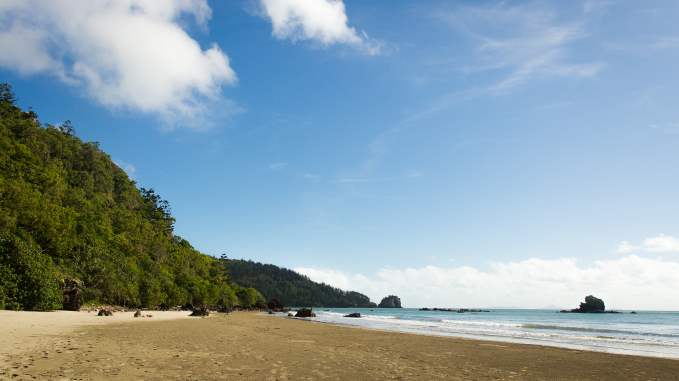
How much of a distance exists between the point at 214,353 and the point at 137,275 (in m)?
71.5

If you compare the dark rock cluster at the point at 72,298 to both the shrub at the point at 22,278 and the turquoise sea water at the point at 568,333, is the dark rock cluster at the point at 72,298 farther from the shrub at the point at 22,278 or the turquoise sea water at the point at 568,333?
the turquoise sea water at the point at 568,333

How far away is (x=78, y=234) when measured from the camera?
226ft

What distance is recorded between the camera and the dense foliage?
40.2 m

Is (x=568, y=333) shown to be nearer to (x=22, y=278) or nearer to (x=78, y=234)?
(x=22, y=278)

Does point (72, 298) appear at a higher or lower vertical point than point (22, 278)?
lower

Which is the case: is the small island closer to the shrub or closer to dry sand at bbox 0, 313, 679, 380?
dry sand at bbox 0, 313, 679, 380

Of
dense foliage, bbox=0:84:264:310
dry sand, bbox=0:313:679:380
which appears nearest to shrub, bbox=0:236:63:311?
dense foliage, bbox=0:84:264:310

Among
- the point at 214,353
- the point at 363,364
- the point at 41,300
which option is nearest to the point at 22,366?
the point at 214,353

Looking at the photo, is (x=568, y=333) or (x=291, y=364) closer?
(x=291, y=364)

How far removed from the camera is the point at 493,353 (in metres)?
21.0

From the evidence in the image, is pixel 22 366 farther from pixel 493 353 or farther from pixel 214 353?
pixel 493 353

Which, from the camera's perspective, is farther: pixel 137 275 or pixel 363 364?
pixel 137 275

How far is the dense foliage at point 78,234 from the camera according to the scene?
132ft

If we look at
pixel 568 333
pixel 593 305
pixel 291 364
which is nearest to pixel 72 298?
pixel 291 364
